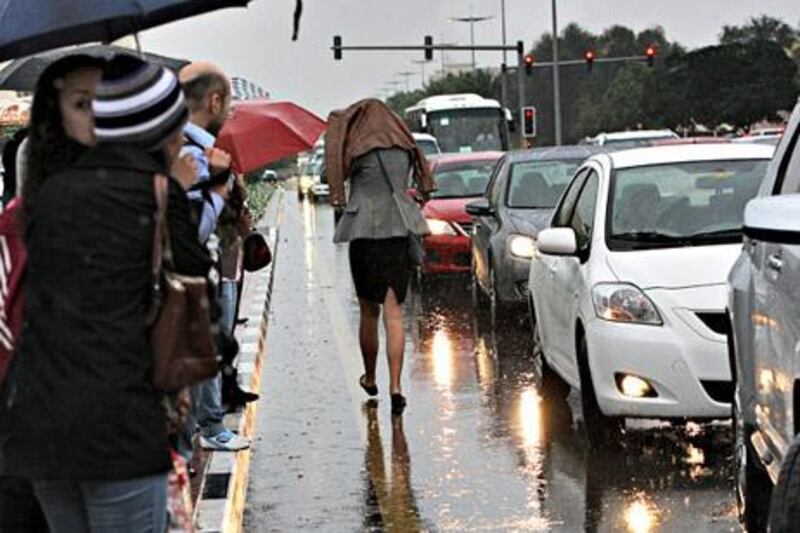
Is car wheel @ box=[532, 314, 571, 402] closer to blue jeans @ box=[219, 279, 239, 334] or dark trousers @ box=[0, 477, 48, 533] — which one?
blue jeans @ box=[219, 279, 239, 334]

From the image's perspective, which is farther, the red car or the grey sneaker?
the red car

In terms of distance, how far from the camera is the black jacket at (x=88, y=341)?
12.2ft

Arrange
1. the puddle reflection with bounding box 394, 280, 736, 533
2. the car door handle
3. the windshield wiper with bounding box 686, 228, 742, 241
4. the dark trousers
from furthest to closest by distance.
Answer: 1. the windshield wiper with bounding box 686, 228, 742, 241
2. the puddle reflection with bounding box 394, 280, 736, 533
3. the car door handle
4. the dark trousers

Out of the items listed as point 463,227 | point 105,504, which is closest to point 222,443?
point 105,504

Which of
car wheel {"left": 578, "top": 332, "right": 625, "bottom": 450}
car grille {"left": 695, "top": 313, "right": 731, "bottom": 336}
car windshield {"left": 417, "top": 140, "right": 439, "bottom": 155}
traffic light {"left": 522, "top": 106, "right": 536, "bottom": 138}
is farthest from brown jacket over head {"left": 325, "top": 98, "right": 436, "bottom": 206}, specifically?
traffic light {"left": 522, "top": 106, "right": 536, "bottom": 138}

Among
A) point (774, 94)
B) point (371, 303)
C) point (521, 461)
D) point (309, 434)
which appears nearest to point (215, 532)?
point (521, 461)

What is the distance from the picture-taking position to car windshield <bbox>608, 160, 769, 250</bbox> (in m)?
9.61

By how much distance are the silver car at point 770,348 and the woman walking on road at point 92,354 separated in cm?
158

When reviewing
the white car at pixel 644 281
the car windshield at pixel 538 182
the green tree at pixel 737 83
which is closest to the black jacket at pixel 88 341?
the white car at pixel 644 281

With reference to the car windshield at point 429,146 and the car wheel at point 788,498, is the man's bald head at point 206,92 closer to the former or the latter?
the car wheel at point 788,498

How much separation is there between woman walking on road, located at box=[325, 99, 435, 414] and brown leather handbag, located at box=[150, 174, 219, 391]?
21.2ft

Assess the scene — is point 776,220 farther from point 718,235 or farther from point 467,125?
point 467,125

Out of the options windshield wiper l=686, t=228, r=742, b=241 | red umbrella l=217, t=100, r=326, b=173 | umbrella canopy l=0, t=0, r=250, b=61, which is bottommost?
windshield wiper l=686, t=228, r=742, b=241

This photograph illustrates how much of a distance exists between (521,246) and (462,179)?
22.3ft
